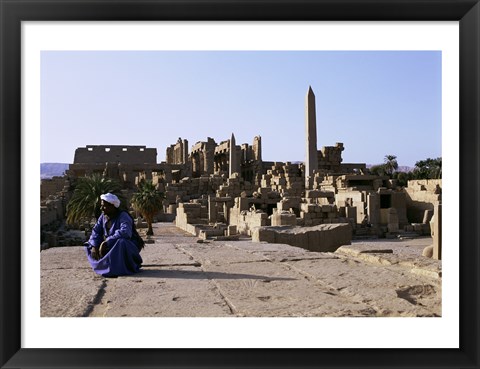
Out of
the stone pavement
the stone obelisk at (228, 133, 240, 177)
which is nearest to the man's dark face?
the stone pavement

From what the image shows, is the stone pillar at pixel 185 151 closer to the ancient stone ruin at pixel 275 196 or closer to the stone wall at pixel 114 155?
the ancient stone ruin at pixel 275 196

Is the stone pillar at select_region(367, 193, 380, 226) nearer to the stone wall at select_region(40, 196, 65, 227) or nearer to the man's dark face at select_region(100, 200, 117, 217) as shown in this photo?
the stone wall at select_region(40, 196, 65, 227)

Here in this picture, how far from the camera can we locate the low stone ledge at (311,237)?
10047 millimetres

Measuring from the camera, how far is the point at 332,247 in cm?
1048

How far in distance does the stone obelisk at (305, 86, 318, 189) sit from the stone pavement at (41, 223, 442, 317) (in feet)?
101

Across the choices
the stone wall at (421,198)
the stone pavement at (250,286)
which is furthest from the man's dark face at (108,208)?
the stone wall at (421,198)

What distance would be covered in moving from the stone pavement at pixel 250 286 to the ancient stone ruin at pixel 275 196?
1205 mm

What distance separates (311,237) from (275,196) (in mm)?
17356

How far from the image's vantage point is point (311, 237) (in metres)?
10.1
